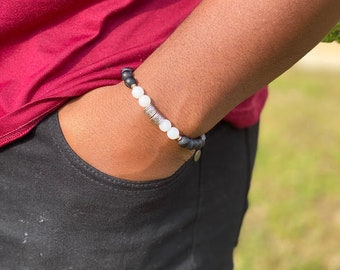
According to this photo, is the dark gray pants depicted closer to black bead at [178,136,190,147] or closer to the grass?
black bead at [178,136,190,147]

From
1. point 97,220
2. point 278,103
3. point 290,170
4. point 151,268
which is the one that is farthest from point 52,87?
point 278,103

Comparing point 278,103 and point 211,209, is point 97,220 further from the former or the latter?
point 278,103

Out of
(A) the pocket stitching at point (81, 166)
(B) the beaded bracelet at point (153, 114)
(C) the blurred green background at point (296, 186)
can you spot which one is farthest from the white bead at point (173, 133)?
(C) the blurred green background at point (296, 186)

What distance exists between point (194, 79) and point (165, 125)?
0.28ft

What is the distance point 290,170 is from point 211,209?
2810 mm

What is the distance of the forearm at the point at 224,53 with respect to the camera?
1091mm

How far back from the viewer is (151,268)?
136cm

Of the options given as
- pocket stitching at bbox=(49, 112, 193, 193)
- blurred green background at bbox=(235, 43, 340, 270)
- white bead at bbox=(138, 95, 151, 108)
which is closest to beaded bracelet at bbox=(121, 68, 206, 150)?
white bead at bbox=(138, 95, 151, 108)

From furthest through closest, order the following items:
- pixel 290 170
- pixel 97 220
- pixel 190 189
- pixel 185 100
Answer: pixel 290 170 < pixel 190 189 < pixel 97 220 < pixel 185 100

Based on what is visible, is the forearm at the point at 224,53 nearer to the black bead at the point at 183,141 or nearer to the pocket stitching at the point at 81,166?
the black bead at the point at 183,141

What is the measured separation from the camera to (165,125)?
117 cm

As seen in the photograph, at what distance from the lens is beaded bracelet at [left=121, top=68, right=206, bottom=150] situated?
45.7 inches

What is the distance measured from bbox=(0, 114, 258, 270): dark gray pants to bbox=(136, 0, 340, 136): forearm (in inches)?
6.5

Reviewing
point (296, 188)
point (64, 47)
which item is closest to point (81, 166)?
point (64, 47)
